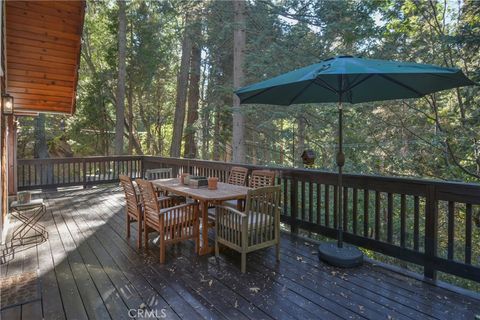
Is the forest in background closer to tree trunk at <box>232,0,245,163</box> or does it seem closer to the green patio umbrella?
tree trunk at <box>232,0,245,163</box>

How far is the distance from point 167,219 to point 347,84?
8.23ft

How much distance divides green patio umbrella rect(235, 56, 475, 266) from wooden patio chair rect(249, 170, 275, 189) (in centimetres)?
99

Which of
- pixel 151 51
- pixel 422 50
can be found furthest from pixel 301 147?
pixel 151 51

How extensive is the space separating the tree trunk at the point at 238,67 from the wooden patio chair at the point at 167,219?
4757 mm

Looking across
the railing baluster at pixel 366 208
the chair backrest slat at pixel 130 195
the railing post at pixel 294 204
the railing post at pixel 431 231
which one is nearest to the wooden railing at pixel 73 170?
the chair backrest slat at pixel 130 195

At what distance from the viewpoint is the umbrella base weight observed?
3.07m

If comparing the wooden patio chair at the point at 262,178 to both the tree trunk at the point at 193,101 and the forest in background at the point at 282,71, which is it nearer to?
the forest in background at the point at 282,71

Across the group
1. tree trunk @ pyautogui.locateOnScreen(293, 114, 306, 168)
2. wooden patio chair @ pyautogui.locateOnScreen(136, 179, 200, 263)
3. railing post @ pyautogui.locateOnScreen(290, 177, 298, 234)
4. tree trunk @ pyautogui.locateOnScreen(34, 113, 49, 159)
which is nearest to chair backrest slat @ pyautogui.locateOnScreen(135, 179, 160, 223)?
wooden patio chair @ pyautogui.locateOnScreen(136, 179, 200, 263)

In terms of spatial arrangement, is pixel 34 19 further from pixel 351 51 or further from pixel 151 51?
pixel 151 51

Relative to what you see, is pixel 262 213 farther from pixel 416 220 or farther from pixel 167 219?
pixel 416 220

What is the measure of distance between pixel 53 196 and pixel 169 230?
5.17m

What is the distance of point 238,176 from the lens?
15.7 feet

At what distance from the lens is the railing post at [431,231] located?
9.04 feet

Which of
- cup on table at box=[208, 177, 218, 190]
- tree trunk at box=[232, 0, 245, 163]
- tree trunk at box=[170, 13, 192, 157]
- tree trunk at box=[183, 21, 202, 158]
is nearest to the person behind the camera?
cup on table at box=[208, 177, 218, 190]
